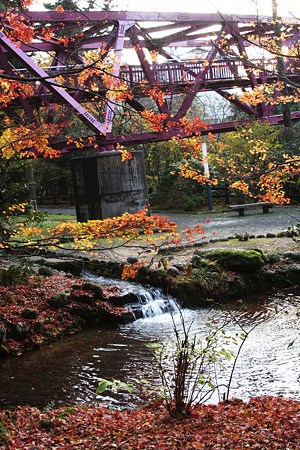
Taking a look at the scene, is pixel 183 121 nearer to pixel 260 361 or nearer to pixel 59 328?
pixel 59 328

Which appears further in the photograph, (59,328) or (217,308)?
(217,308)

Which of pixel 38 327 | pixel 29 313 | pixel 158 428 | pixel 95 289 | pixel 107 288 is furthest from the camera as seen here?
pixel 107 288

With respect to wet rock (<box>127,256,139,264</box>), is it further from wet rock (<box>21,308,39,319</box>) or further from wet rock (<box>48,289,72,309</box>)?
wet rock (<box>21,308,39,319</box>)

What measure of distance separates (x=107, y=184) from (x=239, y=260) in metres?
7.68

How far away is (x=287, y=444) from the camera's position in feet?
14.0

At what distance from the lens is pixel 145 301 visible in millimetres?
10383

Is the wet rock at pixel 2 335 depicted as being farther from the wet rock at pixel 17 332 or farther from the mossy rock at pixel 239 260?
the mossy rock at pixel 239 260

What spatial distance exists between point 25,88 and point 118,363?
8399 mm

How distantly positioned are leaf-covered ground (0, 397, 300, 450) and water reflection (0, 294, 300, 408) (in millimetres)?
709

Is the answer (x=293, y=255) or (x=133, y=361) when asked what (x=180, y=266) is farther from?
(x=133, y=361)

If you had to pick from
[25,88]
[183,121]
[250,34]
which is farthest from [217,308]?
[250,34]

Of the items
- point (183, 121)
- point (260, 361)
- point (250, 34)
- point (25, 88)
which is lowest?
point (260, 361)

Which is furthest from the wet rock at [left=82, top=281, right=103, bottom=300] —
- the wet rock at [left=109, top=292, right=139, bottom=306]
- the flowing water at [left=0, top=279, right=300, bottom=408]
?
the flowing water at [left=0, top=279, right=300, bottom=408]

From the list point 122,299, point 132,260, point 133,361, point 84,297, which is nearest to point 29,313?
point 84,297
